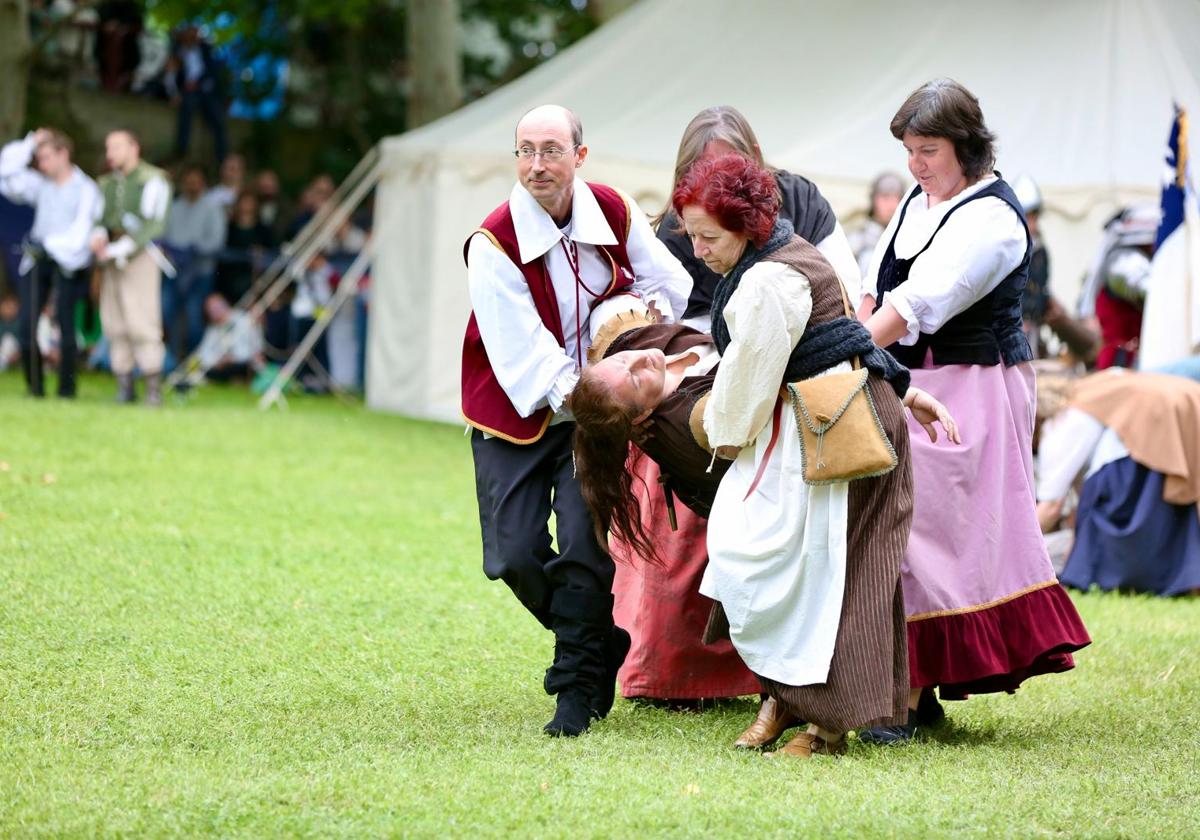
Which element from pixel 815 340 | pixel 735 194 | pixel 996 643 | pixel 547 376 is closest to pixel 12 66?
pixel 547 376

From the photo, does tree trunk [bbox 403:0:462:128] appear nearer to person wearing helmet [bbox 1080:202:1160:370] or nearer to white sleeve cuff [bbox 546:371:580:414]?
person wearing helmet [bbox 1080:202:1160:370]

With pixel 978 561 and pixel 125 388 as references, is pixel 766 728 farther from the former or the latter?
pixel 125 388

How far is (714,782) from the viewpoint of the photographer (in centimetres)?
391

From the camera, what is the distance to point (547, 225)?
4.42 metres

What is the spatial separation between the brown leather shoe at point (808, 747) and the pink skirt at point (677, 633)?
57cm

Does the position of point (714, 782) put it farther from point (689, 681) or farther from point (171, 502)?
point (171, 502)

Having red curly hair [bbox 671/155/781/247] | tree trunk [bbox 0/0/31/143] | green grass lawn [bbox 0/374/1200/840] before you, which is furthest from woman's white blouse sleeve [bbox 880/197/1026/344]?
tree trunk [bbox 0/0/31/143]

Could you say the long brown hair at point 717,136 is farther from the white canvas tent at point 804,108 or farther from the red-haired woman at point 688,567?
the white canvas tent at point 804,108

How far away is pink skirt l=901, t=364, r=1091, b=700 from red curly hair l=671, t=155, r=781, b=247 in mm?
808

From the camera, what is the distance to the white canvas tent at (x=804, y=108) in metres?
11.0

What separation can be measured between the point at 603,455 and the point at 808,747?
2.99 ft

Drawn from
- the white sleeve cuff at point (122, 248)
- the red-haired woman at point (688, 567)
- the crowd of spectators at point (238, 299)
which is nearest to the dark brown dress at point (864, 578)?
the red-haired woman at point (688, 567)

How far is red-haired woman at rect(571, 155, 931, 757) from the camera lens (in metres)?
4.04

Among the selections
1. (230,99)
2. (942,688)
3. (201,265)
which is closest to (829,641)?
(942,688)
